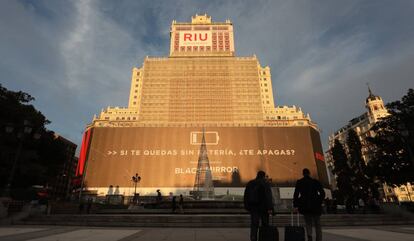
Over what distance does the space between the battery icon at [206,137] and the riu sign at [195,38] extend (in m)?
37.0

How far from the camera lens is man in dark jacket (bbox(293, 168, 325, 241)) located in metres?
5.34

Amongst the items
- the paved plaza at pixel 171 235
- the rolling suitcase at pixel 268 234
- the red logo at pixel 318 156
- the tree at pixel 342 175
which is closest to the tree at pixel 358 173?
the tree at pixel 342 175

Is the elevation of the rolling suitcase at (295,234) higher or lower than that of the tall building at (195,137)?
lower

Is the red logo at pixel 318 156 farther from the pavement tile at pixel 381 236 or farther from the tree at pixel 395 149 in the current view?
the pavement tile at pixel 381 236

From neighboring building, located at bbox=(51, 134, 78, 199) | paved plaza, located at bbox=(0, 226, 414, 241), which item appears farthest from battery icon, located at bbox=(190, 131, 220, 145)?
paved plaza, located at bbox=(0, 226, 414, 241)

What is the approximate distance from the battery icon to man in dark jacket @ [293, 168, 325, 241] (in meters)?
50.3

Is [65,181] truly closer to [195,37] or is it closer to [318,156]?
[195,37]

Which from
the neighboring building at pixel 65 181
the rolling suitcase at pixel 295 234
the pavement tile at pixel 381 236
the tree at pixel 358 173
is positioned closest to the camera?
the rolling suitcase at pixel 295 234

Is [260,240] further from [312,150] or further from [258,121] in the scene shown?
[258,121]

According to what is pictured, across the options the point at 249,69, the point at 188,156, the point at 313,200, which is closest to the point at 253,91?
the point at 249,69

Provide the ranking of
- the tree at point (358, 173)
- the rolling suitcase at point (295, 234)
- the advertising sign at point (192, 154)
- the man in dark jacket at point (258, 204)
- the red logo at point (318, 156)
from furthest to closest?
1. the red logo at point (318, 156)
2. the advertising sign at point (192, 154)
3. the tree at point (358, 173)
4. the man in dark jacket at point (258, 204)
5. the rolling suitcase at point (295, 234)

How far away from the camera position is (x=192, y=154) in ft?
179

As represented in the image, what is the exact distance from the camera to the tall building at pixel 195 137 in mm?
52781

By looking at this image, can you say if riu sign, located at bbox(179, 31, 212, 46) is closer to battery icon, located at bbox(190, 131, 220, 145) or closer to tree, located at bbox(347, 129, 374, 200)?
battery icon, located at bbox(190, 131, 220, 145)
